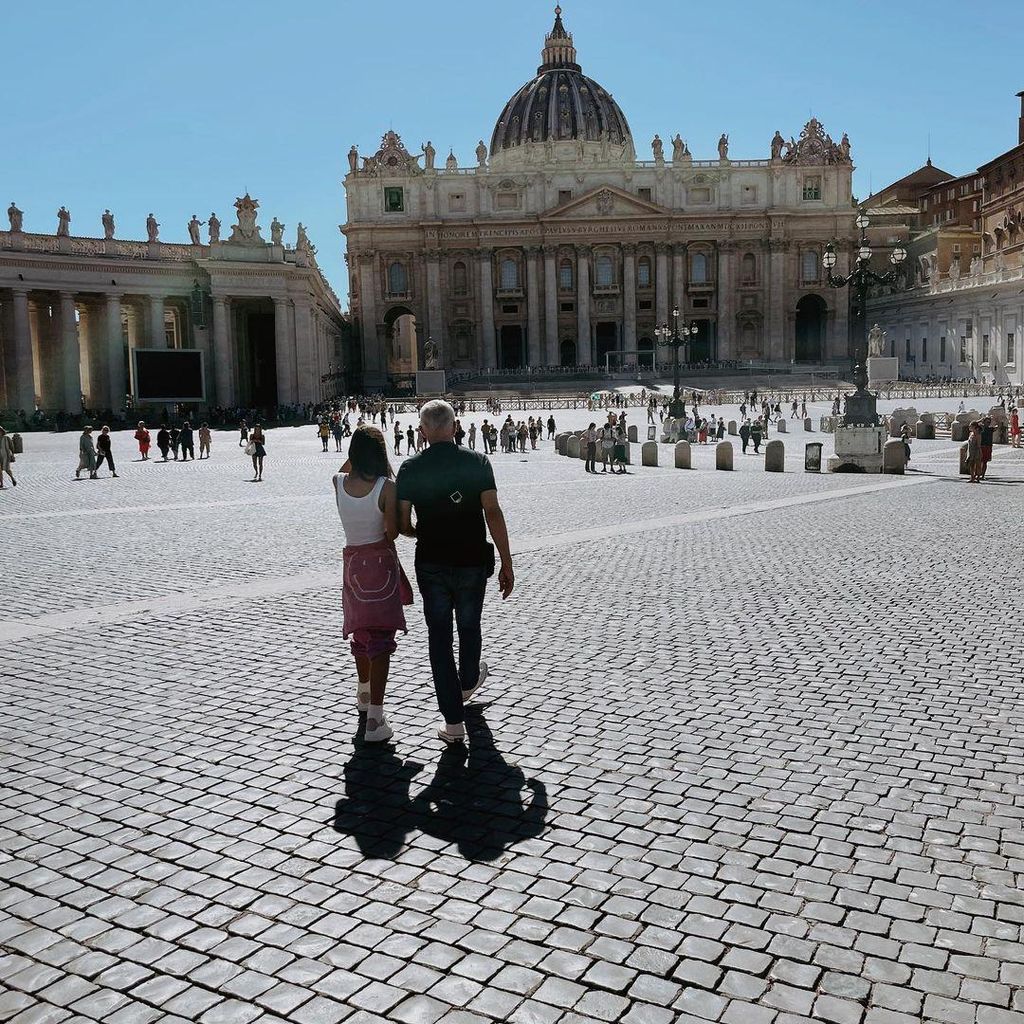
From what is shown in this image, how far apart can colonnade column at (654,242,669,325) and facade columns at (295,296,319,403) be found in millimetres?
41004

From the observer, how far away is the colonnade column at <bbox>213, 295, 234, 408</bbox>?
5131cm

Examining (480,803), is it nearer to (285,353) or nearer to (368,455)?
(368,455)

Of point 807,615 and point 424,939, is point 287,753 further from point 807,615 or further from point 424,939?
point 807,615

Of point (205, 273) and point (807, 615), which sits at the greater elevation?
point (205, 273)

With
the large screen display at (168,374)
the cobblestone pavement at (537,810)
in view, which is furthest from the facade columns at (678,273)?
the cobblestone pavement at (537,810)

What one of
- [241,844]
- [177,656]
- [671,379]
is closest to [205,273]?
[671,379]

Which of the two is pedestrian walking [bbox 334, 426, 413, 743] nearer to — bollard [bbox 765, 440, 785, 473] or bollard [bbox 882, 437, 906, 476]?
bollard [bbox 882, 437, 906, 476]

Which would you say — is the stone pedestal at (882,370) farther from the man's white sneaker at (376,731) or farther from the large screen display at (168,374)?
the man's white sneaker at (376,731)

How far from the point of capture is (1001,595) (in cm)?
927

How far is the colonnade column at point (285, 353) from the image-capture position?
176 ft

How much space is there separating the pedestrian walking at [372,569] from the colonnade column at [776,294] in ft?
285

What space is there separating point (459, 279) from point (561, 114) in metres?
27.1

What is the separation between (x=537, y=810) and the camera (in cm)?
488

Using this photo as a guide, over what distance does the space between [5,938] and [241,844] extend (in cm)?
101
